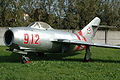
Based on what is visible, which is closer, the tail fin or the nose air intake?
the nose air intake

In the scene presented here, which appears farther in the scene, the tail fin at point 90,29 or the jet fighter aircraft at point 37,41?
the tail fin at point 90,29

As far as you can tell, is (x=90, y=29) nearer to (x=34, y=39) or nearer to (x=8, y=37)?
(x=34, y=39)

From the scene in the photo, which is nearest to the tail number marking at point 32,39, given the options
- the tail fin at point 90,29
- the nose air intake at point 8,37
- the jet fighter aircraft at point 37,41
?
the jet fighter aircraft at point 37,41

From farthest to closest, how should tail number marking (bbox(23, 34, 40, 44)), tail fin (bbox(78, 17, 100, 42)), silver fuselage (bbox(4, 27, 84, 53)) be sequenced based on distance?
1. tail fin (bbox(78, 17, 100, 42))
2. tail number marking (bbox(23, 34, 40, 44))
3. silver fuselage (bbox(4, 27, 84, 53))

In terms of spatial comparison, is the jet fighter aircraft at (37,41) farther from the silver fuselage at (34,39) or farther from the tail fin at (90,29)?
the tail fin at (90,29)

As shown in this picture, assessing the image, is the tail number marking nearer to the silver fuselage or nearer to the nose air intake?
the silver fuselage

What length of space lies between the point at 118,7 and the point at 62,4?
1547 cm

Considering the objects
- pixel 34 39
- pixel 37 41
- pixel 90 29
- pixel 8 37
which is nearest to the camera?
pixel 8 37

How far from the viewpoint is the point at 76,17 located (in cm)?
4134

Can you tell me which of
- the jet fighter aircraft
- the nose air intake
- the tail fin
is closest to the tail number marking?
the jet fighter aircraft

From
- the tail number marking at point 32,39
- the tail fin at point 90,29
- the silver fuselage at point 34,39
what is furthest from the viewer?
the tail fin at point 90,29

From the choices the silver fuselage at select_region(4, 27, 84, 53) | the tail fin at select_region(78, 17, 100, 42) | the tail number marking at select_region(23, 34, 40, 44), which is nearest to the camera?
the silver fuselage at select_region(4, 27, 84, 53)

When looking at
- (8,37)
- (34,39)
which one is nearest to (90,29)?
(34,39)

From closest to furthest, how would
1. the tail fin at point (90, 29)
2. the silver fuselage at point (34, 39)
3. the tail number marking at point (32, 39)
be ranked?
the silver fuselage at point (34, 39) < the tail number marking at point (32, 39) < the tail fin at point (90, 29)
